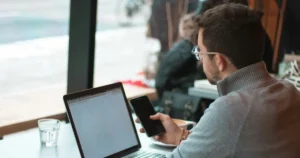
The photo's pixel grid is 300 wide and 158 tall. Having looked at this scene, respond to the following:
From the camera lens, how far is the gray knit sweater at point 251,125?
1.72 meters

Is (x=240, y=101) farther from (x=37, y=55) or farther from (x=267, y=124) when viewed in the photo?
(x=37, y=55)

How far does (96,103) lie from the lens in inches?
82.1

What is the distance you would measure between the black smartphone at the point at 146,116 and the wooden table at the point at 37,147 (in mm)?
91

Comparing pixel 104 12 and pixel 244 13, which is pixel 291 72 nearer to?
pixel 104 12

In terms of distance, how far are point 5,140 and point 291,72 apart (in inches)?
86.4

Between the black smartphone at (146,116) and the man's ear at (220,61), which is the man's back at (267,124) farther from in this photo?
the black smartphone at (146,116)

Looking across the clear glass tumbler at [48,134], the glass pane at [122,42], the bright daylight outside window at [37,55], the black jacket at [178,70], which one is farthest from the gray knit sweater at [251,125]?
the glass pane at [122,42]

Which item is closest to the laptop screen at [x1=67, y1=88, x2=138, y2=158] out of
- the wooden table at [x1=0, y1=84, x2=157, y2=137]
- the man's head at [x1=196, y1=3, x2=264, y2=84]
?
the man's head at [x1=196, y1=3, x2=264, y2=84]

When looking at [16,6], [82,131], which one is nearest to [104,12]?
[16,6]

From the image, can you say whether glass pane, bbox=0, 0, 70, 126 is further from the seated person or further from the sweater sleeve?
the sweater sleeve

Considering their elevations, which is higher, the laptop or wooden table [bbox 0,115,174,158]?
the laptop

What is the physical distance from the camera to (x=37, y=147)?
2.28 m

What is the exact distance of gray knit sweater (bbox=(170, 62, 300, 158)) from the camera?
5.64 feet

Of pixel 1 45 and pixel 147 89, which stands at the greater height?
pixel 1 45
